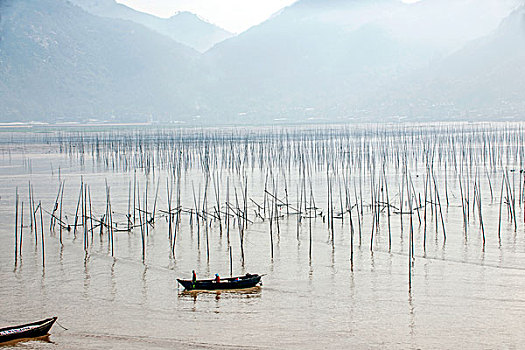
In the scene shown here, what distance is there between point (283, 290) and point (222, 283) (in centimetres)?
121

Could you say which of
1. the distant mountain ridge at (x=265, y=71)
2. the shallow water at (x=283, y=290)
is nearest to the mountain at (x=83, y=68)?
the distant mountain ridge at (x=265, y=71)

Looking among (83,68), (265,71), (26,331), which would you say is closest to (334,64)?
(265,71)

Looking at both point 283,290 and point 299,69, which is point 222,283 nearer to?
point 283,290

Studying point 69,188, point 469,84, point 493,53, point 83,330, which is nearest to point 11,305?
point 83,330

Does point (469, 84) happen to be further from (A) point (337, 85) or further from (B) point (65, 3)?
(B) point (65, 3)

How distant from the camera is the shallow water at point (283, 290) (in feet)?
36.2

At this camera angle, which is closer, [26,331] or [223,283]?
[26,331]

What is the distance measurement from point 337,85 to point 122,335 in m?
154

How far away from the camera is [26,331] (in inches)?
426

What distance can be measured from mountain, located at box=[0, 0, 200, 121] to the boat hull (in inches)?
5141

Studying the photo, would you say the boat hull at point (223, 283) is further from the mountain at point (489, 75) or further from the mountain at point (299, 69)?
the mountain at point (299, 69)

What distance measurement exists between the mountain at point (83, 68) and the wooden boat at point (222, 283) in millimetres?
130589

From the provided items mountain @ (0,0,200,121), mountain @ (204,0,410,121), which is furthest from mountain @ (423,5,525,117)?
mountain @ (0,0,200,121)

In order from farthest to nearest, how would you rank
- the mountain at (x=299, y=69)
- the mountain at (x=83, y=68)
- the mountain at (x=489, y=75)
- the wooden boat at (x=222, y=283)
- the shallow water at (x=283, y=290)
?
the mountain at (x=299, y=69), the mountain at (x=83, y=68), the mountain at (x=489, y=75), the wooden boat at (x=222, y=283), the shallow water at (x=283, y=290)
